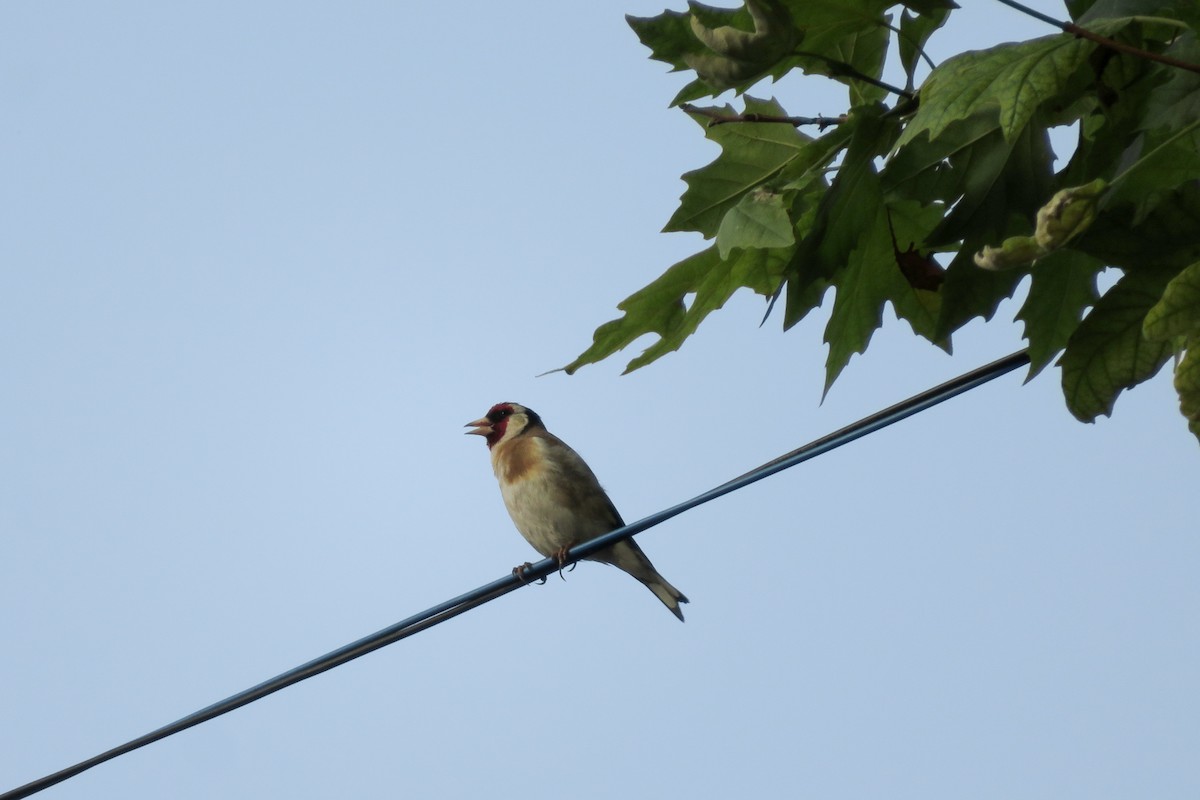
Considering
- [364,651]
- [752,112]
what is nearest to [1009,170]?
[752,112]

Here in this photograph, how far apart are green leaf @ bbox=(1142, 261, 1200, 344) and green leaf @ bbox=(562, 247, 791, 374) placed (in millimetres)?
1170

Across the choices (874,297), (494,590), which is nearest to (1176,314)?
(874,297)

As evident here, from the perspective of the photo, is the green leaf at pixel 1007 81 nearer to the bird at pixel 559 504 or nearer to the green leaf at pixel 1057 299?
the green leaf at pixel 1057 299

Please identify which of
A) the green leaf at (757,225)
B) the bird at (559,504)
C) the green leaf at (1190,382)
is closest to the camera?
the green leaf at (1190,382)

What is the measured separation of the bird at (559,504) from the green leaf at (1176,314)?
586cm

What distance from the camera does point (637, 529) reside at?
155 inches

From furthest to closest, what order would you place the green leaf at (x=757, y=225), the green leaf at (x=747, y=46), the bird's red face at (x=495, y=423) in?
the bird's red face at (x=495, y=423) → the green leaf at (x=757, y=225) → the green leaf at (x=747, y=46)

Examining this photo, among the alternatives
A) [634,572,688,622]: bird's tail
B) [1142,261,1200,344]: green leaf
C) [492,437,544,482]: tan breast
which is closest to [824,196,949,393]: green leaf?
[1142,261,1200,344]: green leaf

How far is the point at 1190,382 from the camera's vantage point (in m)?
1.98

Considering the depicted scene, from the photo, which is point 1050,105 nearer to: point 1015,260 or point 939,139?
point 939,139

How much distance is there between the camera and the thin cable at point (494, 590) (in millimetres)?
3262

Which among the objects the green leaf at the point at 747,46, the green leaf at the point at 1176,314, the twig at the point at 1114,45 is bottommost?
the green leaf at the point at 1176,314

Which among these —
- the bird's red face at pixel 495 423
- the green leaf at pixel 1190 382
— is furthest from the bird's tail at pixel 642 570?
the green leaf at pixel 1190 382

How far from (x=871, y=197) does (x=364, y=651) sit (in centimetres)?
223
